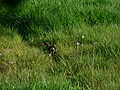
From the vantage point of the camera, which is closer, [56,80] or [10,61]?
[56,80]

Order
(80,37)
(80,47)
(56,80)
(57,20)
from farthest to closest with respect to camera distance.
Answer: (57,20)
(80,37)
(80,47)
(56,80)

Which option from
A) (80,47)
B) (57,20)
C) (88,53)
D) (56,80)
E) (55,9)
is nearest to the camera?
(56,80)

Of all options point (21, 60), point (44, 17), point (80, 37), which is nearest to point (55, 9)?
point (44, 17)

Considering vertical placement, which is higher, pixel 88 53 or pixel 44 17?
pixel 44 17

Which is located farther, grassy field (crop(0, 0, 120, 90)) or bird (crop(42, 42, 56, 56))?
bird (crop(42, 42, 56, 56))

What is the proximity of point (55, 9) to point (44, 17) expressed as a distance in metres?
0.29

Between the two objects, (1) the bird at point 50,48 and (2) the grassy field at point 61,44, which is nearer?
(2) the grassy field at point 61,44

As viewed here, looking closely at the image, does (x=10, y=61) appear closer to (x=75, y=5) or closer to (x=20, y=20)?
(x=20, y=20)

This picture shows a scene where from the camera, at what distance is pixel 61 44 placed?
331 centimetres

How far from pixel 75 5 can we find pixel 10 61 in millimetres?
1584

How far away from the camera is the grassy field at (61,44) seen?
8.29 ft

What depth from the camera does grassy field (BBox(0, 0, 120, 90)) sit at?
2.53 metres

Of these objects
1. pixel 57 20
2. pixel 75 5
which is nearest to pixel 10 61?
pixel 57 20

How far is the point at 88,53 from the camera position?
2.99 metres
